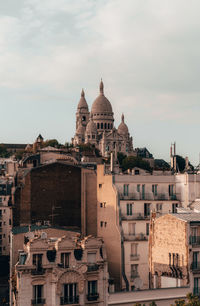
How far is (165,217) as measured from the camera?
45.2 metres

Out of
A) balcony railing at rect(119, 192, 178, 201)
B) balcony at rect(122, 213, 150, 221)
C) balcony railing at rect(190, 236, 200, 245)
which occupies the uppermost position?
balcony railing at rect(119, 192, 178, 201)

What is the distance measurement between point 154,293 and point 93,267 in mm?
5022

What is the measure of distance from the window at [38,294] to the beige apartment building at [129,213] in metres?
14.4

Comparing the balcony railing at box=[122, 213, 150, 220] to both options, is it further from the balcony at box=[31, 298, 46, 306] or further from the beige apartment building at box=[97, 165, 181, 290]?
the balcony at box=[31, 298, 46, 306]

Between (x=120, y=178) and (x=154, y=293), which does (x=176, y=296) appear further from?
(x=120, y=178)

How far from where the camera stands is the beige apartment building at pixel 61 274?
126ft

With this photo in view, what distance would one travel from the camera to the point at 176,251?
143 feet

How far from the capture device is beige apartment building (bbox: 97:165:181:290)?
2101 inches

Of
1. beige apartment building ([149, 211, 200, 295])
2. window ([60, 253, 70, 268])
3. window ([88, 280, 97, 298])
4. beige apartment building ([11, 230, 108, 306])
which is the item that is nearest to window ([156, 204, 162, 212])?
beige apartment building ([149, 211, 200, 295])

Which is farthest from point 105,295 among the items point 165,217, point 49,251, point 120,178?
point 120,178

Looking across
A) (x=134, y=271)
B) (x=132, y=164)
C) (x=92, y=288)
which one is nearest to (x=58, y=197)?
(x=134, y=271)

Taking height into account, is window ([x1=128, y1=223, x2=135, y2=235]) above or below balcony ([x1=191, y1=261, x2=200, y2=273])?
above

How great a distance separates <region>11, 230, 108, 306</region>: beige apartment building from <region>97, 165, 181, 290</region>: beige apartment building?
38.2 feet

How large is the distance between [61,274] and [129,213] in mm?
17540
